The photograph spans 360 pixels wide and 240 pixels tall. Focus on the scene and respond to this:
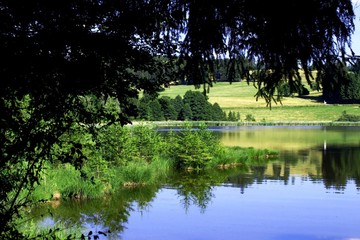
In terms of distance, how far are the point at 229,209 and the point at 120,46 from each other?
59.2 ft

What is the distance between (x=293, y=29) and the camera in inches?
227

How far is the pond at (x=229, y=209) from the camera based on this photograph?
1875 centimetres

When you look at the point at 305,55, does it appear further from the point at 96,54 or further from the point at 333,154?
the point at 333,154

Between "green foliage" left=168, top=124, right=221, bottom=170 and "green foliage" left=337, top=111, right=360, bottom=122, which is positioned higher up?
"green foliage" left=168, top=124, right=221, bottom=170

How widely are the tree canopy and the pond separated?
10.3 metres

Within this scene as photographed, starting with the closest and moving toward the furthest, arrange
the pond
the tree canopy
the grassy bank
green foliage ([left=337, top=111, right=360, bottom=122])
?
1. the tree canopy
2. the pond
3. the grassy bank
4. green foliage ([left=337, top=111, right=360, bottom=122])

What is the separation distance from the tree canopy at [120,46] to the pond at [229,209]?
10.3 metres

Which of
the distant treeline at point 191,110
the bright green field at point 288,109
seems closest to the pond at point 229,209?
the distant treeline at point 191,110

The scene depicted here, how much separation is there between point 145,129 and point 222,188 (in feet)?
25.7

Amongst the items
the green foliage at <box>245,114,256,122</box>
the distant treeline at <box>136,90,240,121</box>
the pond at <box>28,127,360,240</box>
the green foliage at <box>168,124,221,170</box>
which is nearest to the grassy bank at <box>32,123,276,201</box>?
the green foliage at <box>168,124,221,170</box>

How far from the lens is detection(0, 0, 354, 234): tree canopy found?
536 centimetres

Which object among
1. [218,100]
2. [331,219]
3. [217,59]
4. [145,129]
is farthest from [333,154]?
[218,100]

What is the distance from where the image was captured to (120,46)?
18.5 feet

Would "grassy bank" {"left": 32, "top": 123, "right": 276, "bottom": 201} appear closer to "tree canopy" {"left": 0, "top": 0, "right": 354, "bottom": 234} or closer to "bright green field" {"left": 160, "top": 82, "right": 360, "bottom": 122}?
"tree canopy" {"left": 0, "top": 0, "right": 354, "bottom": 234}
